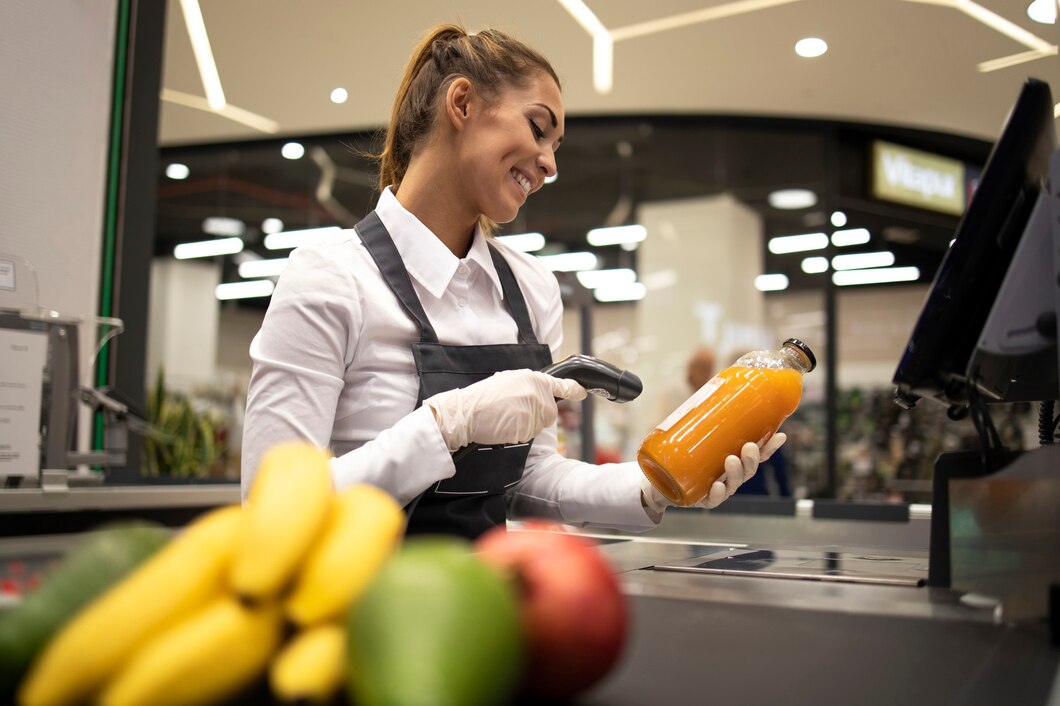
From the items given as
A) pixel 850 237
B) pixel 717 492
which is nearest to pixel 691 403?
pixel 717 492

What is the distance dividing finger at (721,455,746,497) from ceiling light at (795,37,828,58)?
4775 mm

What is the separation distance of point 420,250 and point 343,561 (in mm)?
1089


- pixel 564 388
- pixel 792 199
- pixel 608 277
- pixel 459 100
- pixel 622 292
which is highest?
pixel 792 199

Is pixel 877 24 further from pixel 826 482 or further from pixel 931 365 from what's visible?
pixel 931 365

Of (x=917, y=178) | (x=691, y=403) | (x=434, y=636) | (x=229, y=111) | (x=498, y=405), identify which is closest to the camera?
(x=434, y=636)

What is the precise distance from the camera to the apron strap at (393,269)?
1.39 metres

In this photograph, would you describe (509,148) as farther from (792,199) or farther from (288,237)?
(288,237)

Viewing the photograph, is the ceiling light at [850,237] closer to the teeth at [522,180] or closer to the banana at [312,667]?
the teeth at [522,180]

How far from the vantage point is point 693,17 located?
16.9 ft

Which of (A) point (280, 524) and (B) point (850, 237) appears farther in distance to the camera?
(B) point (850, 237)

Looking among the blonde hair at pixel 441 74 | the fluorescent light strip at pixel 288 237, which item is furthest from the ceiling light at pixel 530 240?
the blonde hair at pixel 441 74

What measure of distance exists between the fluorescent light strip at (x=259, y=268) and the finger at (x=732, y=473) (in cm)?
685

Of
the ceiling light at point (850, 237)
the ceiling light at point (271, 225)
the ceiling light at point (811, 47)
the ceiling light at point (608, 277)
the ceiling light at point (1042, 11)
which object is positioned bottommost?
the ceiling light at point (608, 277)

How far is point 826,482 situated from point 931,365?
19.8ft
